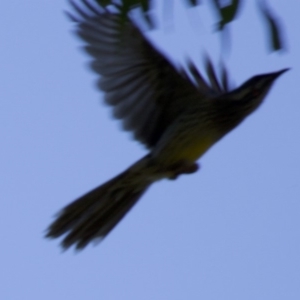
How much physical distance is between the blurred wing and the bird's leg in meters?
0.22

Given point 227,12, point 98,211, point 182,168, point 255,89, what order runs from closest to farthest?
1. point 227,12
2. point 182,168
3. point 255,89
4. point 98,211

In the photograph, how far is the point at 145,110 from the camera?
199 inches

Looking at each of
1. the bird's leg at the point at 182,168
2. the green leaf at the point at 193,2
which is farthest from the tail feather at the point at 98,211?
the green leaf at the point at 193,2

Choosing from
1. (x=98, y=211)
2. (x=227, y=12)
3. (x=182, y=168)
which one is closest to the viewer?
(x=227, y=12)

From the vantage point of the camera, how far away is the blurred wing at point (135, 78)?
4852mm

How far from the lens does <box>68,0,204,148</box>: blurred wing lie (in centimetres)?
485

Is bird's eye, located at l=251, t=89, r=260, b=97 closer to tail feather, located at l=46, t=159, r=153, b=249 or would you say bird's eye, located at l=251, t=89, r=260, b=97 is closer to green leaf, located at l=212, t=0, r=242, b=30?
tail feather, located at l=46, t=159, r=153, b=249

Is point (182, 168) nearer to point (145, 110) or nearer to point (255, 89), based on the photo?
point (145, 110)

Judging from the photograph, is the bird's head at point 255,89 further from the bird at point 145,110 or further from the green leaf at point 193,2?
the green leaf at point 193,2

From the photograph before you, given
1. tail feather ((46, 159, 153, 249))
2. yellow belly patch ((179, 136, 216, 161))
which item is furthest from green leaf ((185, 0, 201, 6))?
tail feather ((46, 159, 153, 249))

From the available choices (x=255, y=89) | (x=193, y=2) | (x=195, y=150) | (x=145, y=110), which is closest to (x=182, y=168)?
(x=195, y=150)

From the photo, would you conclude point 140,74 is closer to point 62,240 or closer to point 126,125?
point 126,125

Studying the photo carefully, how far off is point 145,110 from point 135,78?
183 millimetres

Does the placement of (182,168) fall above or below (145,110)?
below
